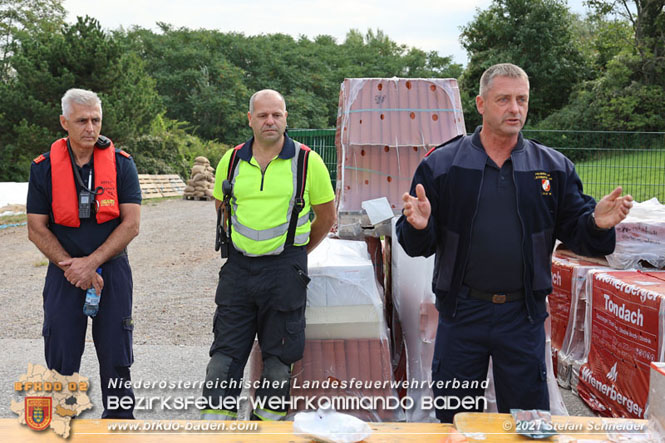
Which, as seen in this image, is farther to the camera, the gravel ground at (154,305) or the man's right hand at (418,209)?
the gravel ground at (154,305)

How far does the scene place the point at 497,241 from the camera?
2.92m

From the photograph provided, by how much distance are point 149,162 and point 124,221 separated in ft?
78.4

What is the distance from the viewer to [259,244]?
135 inches

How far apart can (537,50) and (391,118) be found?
28369 mm

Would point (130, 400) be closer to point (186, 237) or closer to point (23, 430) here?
point (23, 430)

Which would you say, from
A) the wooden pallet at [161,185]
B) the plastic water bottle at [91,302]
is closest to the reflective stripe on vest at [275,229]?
the plastic water bottle at [91,302]

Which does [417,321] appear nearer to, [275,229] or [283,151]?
[275,229]

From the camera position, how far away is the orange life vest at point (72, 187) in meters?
3.54

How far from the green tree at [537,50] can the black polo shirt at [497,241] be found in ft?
92.6

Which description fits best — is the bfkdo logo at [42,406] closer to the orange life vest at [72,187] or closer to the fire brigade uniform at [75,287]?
the fire brigade uniform at [75,287]

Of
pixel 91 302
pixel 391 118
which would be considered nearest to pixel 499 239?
pixel 91 302

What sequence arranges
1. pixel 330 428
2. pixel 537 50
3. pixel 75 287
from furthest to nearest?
pixel 537 50, pixel 75 287, pixel 330 428

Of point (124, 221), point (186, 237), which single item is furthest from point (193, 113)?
point (124, 221)

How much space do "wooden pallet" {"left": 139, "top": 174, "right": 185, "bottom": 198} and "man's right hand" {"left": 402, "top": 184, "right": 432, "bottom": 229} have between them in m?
21.3
